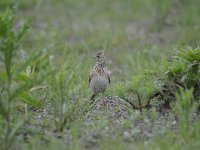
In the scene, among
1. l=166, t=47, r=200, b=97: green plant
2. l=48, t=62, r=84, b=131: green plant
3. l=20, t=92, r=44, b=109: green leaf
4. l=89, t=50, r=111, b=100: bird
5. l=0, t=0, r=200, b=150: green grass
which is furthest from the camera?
l=89, t=50, r=111, b=100: bird

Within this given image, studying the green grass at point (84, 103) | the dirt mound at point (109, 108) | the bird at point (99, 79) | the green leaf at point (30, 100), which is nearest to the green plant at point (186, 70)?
the green grass at point (84, 103)

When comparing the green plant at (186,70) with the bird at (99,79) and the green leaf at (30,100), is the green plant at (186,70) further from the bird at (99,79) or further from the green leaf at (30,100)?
the green leaf at (30,100)

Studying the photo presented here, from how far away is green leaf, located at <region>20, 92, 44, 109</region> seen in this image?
578cm

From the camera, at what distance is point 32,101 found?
5934mm

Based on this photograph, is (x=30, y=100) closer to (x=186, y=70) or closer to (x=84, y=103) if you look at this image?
(x=84, y=103)

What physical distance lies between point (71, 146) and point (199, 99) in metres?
1.62

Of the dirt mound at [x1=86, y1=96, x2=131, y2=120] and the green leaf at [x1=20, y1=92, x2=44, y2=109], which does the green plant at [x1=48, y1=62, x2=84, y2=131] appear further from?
the dirt mound at [x1=86, y1=96, x2=131, y2=120]

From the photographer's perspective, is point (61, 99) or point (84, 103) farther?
point (84, 103)

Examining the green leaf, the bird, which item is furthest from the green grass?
the bird

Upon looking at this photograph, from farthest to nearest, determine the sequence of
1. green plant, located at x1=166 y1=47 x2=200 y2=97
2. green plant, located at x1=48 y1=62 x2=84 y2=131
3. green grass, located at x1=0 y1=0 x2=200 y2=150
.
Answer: green plant, located at x1=166 y1=47 x2=200 y2=97
green plant, located at x1=48 y1=62 x2=84 y2=131
green grass, located at x1=0 y1=0 x2=200 y2=150

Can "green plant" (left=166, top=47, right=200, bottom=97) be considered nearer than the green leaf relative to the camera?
No

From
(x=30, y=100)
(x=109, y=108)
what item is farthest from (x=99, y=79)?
(x=30, y=100)

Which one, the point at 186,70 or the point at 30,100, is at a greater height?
the point at 186,70

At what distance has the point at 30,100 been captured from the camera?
591cm
